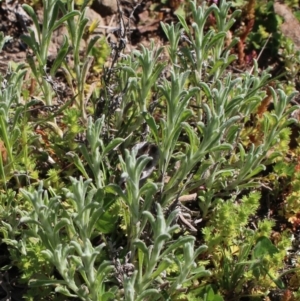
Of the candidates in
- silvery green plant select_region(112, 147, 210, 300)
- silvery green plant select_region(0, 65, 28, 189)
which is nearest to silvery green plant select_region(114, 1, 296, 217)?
silvery green plant select_region(112, 147, 210, 300)

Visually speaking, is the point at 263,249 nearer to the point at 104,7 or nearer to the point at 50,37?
the point at 50,37

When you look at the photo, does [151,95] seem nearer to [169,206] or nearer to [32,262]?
[169,206]

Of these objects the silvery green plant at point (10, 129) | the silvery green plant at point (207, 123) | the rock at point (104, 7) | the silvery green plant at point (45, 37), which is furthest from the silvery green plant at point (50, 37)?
the rock at point (104, 7)

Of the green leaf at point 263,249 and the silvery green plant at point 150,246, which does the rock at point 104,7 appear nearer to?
the silvery green plant at point 150,246

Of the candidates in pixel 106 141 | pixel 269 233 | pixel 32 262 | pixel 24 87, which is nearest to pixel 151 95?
pixel 106 141

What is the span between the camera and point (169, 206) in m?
2.66

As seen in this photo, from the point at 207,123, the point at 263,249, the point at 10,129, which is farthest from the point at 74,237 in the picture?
the point at 263,249

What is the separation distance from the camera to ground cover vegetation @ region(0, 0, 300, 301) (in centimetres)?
228

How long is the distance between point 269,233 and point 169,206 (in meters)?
0.52

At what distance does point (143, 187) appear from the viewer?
7.43 feet

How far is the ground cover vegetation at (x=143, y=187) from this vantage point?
2277 mm

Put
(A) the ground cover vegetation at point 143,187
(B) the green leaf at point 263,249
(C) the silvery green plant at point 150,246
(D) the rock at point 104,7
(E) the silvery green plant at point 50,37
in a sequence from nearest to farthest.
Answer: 1. (C) the silvery green plant at point 150,246
2. (A) the ground cover vegetation at point 143,187
3. (B) the green leaf at point 263,249
4. (E) the silvery green plant at point 50,37
5. (D) the rock at point 104,7

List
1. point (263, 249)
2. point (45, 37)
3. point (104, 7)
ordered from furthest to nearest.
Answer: point (104, 7), point (45, 37), point (263, 249)

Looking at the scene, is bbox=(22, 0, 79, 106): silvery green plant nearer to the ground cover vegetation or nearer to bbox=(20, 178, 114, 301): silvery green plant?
the ground cover vegetation
